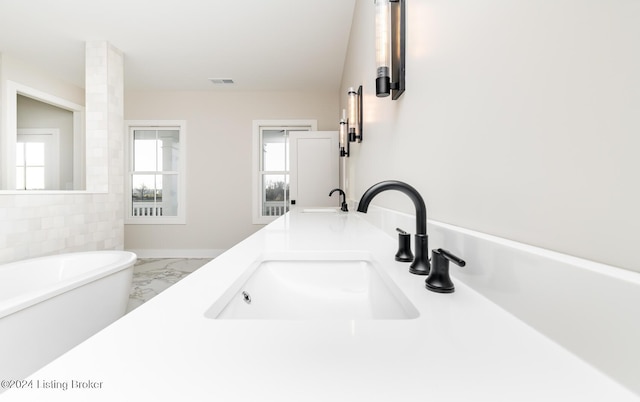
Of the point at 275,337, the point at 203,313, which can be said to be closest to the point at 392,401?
the point at 275,337

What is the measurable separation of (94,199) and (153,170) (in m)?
1.79

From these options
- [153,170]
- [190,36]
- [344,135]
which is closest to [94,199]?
[153,170]

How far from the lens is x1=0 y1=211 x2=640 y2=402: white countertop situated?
243 millimetres

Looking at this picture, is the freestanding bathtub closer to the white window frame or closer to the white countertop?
the white countertop

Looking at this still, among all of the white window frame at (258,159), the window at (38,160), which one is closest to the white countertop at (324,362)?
the white window frame at (258,159)

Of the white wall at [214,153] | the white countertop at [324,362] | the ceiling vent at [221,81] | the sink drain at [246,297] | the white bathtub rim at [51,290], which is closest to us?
the white countertop at [324,362]

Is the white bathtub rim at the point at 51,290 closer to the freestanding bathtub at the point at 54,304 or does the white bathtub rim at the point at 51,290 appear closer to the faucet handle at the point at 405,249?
the freestanding bathtub at the point at 54,304

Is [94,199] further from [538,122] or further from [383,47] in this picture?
[538,122]

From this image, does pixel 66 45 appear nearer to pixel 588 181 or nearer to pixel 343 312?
Result: pixel 343 312

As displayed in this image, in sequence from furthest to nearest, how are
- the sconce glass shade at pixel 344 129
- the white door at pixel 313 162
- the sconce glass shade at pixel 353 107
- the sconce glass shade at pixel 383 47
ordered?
the white door at pixel 313 162
the sconce glass shade at pixel 344 129
the sconce glass shade at pixel 353 107
the sconce glass shade at pixel 383 47

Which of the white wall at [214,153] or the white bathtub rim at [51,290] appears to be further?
the white wall at [214,153]

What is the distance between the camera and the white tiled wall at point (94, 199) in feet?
7.28

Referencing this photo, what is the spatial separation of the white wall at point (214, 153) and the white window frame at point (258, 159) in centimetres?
7

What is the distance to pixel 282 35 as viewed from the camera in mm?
2984
